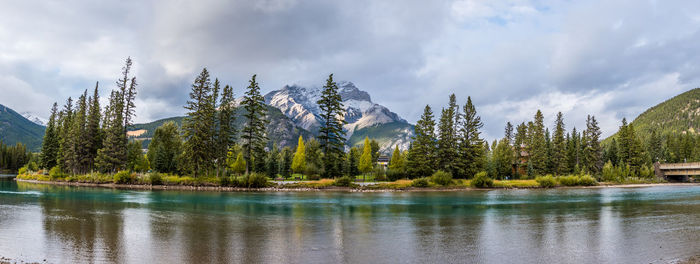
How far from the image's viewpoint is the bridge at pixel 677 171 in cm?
11544

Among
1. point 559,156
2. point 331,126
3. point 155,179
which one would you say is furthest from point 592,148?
point 155,179

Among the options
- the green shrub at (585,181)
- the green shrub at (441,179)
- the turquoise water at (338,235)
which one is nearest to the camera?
the turquoise water at (338,235)

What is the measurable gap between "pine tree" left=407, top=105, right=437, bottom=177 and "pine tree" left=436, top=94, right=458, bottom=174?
166 cm

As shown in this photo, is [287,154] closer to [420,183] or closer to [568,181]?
[420,183]

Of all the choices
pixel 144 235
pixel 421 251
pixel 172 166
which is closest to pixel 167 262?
pixel 144 235

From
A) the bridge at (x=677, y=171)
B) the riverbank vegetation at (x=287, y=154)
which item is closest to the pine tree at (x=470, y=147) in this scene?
the riverbank vegetation at (x=287, y=154)

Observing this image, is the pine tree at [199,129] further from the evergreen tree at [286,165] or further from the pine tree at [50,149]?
the pine tree at [50,149]

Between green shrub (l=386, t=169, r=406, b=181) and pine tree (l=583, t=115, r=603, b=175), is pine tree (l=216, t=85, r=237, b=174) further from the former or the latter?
pine tree (l=583, t=115, r=603, b=175)

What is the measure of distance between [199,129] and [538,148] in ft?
260

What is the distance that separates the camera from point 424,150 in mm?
80000

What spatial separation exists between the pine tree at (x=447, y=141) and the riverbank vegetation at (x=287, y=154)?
0.22 metres

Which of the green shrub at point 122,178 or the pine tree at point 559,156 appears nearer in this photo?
the green shrub at point 122,178

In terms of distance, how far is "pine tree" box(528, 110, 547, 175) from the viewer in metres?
97.9

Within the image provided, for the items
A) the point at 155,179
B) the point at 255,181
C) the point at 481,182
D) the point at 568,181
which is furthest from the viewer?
the point at 568,181
